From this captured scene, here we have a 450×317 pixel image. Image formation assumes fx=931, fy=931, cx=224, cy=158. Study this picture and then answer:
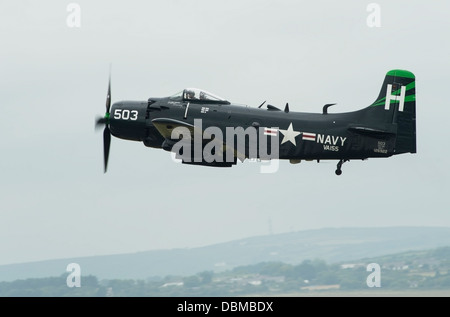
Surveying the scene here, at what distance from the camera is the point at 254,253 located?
3711 inches

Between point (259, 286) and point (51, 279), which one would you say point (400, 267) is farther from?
point (51, 279)

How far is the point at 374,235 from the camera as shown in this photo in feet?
333

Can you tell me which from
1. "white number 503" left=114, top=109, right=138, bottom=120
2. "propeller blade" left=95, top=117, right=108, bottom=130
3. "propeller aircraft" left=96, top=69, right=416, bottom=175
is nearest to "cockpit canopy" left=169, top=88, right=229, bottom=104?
"propeller aircraft" left=96, top=69, right=416, bottom=175

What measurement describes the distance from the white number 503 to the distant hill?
33548 millimetres

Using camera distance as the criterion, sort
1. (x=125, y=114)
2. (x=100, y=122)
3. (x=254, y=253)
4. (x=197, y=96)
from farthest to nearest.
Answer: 1. (x=254, y=253)
2. (x=100, y=122)
3. (x=125, y=114)
4. (x=197, y=96)

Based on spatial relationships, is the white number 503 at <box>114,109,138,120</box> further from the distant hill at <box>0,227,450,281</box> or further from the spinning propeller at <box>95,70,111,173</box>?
the distant hill at <box>0,227,450,281</box>

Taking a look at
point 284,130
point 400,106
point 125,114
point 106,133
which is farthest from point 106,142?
point 400,106

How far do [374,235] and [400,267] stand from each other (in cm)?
3413

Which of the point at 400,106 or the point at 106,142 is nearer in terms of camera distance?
the point at 400,106

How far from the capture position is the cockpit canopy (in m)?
33.4

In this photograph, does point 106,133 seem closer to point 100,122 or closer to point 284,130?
point 100,122

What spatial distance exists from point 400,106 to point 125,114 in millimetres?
9872
